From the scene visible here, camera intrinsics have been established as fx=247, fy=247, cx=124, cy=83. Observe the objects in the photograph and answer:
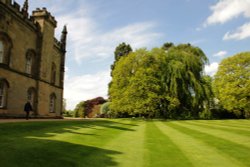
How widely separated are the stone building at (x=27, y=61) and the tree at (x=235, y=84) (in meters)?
29.7

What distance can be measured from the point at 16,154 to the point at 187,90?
103ft

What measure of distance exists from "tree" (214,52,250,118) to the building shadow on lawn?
136 feet

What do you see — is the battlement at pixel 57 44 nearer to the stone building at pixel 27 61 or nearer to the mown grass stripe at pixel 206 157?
the stone building at pixel 27 61

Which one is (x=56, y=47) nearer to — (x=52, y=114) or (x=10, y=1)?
(x=52, y=114)

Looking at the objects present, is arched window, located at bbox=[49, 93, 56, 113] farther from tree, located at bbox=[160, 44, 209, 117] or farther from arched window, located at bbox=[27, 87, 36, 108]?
tree, located at bbox=[160, 44, 209, 117]

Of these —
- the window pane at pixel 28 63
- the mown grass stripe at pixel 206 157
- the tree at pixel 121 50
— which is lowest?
the mown grass stripe at pixel 206 157

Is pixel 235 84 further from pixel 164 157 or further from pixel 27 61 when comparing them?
pixel 164 157

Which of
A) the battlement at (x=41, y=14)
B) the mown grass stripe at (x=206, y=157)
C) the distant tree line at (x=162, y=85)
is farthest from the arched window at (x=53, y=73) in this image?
the mown grass stripe at (x=206, y=157)

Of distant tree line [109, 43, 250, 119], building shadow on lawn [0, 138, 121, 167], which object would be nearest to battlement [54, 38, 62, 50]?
distant tree line [109, 43, 250, 119]

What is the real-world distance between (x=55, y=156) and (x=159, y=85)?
28.1 m

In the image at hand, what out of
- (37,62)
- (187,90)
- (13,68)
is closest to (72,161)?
(13,68)

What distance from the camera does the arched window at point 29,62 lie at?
2553cm

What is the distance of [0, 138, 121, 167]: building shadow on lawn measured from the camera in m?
5.69

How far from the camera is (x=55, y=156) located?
6.29 meters
